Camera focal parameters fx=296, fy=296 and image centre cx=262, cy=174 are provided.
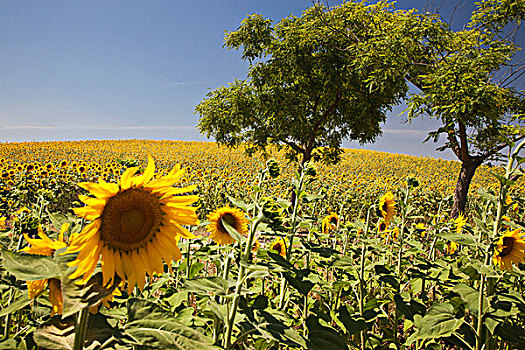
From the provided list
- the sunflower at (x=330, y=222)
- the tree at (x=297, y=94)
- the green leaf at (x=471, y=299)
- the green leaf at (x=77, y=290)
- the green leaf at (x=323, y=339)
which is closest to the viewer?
the green leaf at (x=77, y=290)

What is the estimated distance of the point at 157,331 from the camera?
906mm

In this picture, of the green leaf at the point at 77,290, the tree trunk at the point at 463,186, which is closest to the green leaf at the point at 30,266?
the green leaf at the point at 77,290

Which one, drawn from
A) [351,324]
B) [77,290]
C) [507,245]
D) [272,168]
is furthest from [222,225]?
[507,245]

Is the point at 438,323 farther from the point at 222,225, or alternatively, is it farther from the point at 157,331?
the point at 157,331

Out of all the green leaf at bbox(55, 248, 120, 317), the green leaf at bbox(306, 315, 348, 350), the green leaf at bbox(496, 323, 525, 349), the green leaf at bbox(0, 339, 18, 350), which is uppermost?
the green leaf at bbox(55, 248, 120, 317)

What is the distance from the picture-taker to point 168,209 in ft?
3.74

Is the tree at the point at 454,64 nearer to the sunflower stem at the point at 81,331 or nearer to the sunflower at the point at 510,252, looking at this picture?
the sunflower at the point at 510,252

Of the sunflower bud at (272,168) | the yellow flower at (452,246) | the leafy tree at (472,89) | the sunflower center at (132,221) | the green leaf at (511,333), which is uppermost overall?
the leafy tree at (472,89)

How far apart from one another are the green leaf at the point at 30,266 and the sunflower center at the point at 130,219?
16 centimetres

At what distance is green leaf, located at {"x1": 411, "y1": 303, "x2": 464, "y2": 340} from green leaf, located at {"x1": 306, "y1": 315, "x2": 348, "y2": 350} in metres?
0.74

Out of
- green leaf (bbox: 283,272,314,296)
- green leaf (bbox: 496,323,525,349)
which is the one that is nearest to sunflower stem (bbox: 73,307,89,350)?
green leaf (bbox: 283,272,314,296)

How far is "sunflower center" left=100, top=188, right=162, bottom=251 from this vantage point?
1000 mm

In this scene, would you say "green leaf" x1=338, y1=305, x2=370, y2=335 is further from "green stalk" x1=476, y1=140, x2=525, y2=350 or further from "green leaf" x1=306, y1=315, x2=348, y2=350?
"green stalk" x1=476, y1=140, x2=525, y2=350

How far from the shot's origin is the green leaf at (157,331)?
87 cm
